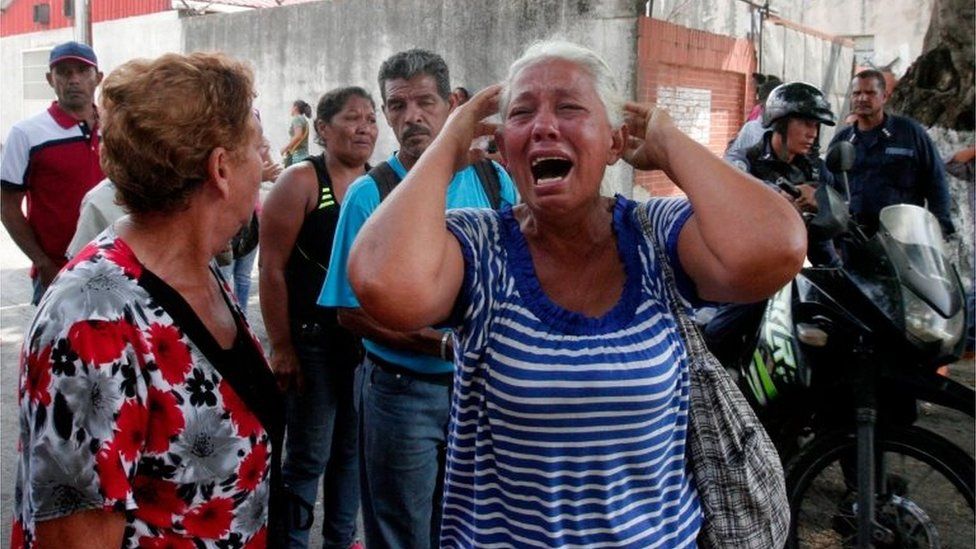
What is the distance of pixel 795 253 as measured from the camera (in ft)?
5.80

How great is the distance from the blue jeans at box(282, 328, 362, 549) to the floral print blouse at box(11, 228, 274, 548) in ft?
4.93

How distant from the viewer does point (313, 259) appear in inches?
136

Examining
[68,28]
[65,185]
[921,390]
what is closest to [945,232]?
[921,390]

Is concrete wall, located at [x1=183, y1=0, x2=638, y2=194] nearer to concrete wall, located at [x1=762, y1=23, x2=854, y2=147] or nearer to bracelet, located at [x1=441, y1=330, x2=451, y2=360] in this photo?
concrete wall, located at [x1=762, y1=23, x2=854, y2=147]

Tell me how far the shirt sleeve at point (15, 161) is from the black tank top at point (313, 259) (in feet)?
7.33

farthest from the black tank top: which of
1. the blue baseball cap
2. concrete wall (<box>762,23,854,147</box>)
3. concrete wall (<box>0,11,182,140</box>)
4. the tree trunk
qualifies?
concrete wall (<box>762,23,854,147</box>)

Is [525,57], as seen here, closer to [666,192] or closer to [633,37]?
[633,37]

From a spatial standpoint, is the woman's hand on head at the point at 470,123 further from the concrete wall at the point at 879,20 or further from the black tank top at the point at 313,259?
the concrete wall at the point at 879,20

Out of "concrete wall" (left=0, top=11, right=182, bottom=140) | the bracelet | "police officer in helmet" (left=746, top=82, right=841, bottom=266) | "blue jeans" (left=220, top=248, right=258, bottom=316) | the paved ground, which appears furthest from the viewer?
"concrete wall" (left=0, top=11, right=182, bottom=140)

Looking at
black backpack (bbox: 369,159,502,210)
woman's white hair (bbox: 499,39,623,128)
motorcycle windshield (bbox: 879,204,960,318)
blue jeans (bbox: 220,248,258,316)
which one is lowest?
blue jeans (bbox: 220,248,258,316)

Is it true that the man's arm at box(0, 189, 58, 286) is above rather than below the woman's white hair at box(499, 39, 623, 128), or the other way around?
below

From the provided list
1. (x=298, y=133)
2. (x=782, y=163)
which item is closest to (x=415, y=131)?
(x=782, y=163)

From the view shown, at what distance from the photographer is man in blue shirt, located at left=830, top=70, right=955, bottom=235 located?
5816 millimetres

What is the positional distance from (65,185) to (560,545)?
403 cm
